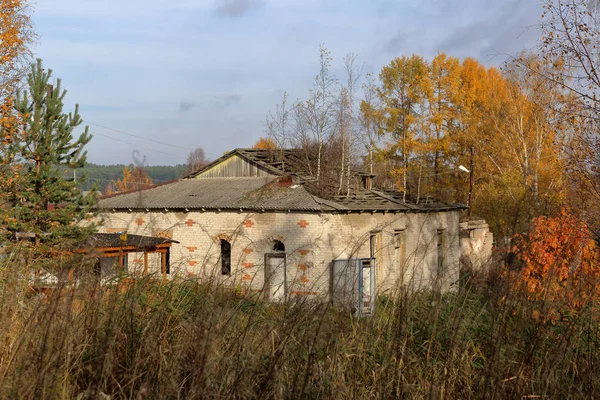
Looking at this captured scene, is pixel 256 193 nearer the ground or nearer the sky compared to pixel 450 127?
nearer the ground

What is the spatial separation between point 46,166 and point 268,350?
1647cm

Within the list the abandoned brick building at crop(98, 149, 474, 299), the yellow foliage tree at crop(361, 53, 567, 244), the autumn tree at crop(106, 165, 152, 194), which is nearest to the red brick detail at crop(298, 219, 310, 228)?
the abandoned brick building at crop(98, 149, 474, 299)

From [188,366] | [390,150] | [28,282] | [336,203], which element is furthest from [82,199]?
[390,150]

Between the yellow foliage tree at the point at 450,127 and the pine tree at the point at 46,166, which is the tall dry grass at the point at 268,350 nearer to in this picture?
the pine tree at the point at 46,166

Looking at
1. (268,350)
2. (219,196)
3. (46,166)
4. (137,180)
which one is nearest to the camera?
(268,350)

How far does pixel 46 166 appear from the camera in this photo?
58.9 ft

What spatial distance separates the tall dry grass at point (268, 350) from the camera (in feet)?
9.07

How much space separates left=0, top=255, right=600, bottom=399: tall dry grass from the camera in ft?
9.07

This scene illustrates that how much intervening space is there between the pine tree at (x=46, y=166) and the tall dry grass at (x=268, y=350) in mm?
14565

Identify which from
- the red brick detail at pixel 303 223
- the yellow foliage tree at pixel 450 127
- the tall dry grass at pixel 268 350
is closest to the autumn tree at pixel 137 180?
the tall dry grass at pixel 268 350

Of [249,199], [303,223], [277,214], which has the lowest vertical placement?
[303,223]

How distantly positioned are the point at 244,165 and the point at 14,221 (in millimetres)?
9999

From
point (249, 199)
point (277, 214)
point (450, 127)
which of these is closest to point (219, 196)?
point (249, 199)

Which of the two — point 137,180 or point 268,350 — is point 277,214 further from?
point 268,350
